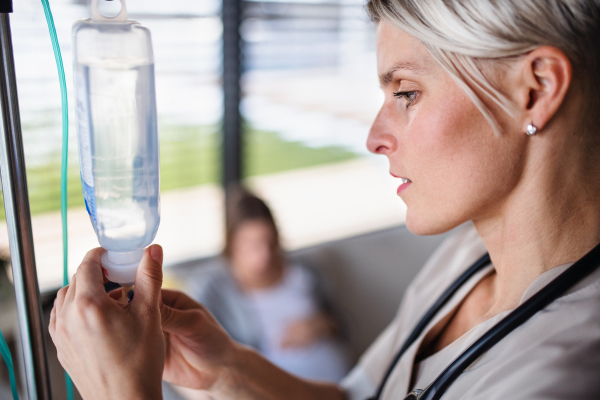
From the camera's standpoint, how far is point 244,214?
210cm

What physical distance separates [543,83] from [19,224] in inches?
27.2

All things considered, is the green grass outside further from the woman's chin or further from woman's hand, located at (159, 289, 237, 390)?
the woman's chin

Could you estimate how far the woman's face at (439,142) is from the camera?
656 mm

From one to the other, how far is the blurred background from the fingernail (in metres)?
1.22

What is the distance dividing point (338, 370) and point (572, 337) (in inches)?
68.0

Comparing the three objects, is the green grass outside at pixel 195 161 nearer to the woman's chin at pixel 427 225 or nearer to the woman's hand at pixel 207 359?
the woman's hand at pixel 207 359

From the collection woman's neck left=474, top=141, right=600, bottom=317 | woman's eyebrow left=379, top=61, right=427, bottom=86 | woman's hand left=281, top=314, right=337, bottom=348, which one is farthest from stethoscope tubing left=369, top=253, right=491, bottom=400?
woman's hand left=281, top=314, right=337, bottom=348

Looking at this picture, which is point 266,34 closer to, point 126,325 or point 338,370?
point 338,370

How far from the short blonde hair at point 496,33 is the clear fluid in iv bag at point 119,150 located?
379 mm

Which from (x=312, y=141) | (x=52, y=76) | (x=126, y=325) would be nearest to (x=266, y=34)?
(x=312, y=141)

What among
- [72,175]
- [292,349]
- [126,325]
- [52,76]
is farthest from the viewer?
[292,349]

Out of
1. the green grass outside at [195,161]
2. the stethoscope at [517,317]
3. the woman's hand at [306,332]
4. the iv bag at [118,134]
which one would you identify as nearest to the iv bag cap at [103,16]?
the iv bag at [118,134]

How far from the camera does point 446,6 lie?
62 cm

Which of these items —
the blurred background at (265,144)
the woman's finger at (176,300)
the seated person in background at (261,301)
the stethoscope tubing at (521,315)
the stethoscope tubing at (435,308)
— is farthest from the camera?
the seated person in background at (261,301)
